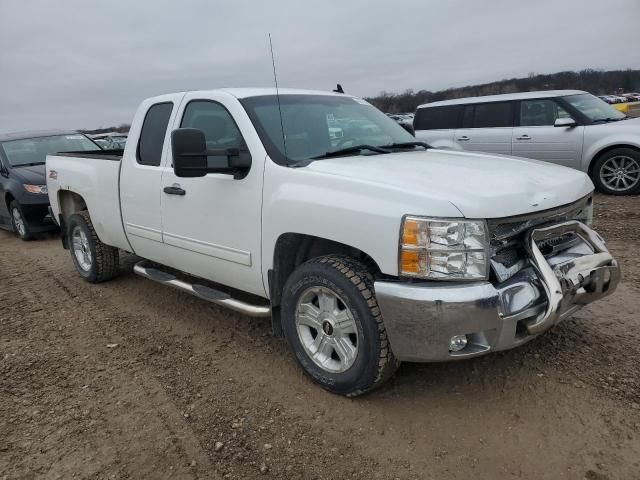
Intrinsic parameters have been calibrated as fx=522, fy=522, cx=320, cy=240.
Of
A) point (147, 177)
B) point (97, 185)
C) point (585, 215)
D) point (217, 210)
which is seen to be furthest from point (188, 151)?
point (585, 215)

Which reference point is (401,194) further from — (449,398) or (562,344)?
(562,344)

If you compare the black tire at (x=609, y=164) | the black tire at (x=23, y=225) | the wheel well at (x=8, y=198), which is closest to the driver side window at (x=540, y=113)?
the black tire at (x=609, y=164)

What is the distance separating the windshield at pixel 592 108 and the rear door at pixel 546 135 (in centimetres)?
26

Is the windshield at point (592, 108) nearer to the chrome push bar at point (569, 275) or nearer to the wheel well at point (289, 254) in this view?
the chrome push bar at point (569, 275)

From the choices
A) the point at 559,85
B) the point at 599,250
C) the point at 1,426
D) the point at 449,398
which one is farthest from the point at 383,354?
the point at 559,85

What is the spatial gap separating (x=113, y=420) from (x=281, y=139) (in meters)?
2.06

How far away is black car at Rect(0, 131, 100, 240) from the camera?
28.1 ft

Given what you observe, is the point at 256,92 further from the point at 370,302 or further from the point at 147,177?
the point at 370,302

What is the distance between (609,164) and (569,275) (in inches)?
268

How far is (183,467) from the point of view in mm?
2674

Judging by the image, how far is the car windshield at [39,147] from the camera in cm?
927

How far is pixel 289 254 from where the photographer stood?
3424 millimetres

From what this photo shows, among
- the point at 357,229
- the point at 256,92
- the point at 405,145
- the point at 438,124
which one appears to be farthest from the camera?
the point at 438,124

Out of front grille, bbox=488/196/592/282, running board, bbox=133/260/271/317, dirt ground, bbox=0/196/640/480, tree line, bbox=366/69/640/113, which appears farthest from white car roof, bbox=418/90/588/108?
tree line, bbox=366/69/640/113
